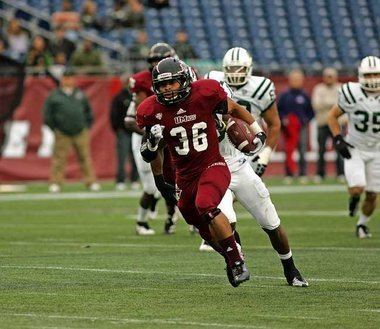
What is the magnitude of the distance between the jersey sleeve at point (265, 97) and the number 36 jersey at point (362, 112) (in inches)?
66.0

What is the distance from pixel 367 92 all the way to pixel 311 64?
15783 millimetres

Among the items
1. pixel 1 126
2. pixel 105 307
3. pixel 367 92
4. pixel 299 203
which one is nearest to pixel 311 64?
pixel 1 126

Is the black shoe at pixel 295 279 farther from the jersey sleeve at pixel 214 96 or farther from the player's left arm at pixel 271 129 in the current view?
the player's left arm at pixel 271 129

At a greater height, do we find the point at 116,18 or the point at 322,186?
the point at 116,18

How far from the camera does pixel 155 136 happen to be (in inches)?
326

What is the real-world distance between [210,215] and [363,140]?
487cm

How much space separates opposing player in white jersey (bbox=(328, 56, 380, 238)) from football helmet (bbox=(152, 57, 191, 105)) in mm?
4495

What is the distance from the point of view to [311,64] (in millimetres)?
28266

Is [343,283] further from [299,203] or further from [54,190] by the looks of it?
[54,190]

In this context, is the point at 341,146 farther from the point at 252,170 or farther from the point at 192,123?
the point at 192,123

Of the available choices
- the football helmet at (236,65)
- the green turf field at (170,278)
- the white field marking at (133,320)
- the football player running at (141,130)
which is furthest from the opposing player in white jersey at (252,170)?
the white field marking at (133,320)

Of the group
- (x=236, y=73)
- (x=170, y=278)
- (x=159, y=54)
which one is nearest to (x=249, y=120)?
(x=170, y=278)

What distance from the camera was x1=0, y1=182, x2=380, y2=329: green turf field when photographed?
22.9ft

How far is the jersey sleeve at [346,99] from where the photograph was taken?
1262 cm
